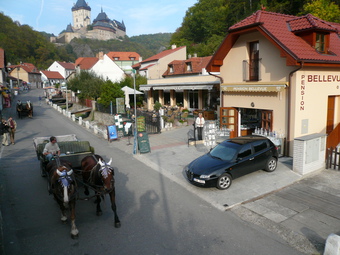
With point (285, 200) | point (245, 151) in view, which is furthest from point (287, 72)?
point (285, 200)

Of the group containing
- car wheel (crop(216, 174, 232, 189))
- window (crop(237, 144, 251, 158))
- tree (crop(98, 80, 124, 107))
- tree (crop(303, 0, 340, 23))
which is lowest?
car wheel (crop(216, 174, 232, 189))

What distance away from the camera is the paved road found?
236 inches

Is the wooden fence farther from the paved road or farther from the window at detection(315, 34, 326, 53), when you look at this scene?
the paved road

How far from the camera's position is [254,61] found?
45.7 feet

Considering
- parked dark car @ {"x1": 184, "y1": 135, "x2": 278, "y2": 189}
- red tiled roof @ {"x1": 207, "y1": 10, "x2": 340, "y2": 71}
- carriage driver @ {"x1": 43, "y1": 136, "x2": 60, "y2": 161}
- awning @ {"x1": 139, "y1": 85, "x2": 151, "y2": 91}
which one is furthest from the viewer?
awning @ {"x1": 139, "y1": 85, "x2": 151, "y2": 91}

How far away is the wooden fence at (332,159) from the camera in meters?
10.6

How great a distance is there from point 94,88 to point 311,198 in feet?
107

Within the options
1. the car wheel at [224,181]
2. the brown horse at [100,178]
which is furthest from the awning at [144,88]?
the brown horse at [100,178]

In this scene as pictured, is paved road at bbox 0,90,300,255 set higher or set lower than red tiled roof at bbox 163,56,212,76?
lower

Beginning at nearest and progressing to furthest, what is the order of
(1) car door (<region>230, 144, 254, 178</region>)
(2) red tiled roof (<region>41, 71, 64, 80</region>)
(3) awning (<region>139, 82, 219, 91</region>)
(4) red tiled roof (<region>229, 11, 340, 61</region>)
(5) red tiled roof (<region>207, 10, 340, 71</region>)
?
(1) car door (<region>230, 144, 254, 178</region>)
(5) red tiled roof (<region>207, 10, 340, 71</region>)
(4) red tiled roof (<region>229, 11, 340, 61</region>)
(3) awning (<region>139, 82, 219, 91</region>)
(2) red tiled roof (<region>41, 71, 64, 80</region>)

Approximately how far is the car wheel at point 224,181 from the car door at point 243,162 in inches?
9.2

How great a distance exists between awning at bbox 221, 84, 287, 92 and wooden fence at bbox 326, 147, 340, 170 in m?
3.19

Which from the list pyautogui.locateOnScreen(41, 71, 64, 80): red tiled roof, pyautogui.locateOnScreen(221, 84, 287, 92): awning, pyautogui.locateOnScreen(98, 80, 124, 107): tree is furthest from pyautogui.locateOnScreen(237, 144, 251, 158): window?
pyautogui.locateOnScreen(41, 71, 64, 80): red tiled roof

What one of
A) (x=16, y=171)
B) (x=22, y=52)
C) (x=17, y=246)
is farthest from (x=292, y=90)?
(x=22, y=52)
